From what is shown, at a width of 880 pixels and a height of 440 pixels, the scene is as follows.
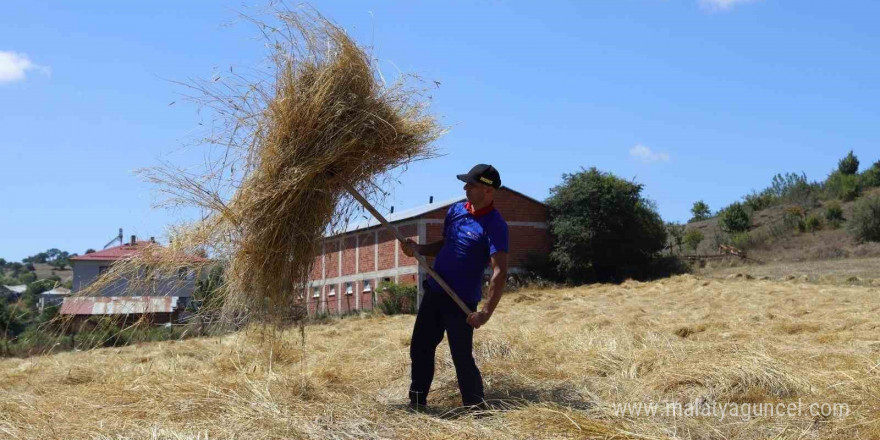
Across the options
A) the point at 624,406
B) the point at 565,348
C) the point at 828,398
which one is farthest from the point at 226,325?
the point at 828,398

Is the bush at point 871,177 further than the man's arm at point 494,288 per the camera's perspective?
Yes

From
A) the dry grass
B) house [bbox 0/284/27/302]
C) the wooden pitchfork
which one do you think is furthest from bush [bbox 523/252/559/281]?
the wooden pitchfork

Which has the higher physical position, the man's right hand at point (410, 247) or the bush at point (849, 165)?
the bush at point (849, 165)

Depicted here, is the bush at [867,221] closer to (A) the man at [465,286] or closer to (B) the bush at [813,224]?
(B) the bush at [813,224]

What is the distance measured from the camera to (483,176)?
15.6 ft

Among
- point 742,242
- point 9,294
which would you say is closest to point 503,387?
point 9,294

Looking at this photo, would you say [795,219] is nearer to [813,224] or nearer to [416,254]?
[813,224]

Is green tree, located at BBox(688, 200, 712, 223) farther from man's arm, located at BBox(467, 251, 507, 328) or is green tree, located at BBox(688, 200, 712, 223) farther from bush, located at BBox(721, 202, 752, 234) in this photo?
man's arm, located at BBox(467, 251, 507, 328)

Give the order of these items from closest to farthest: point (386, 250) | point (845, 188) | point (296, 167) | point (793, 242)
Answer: point (296, 167) < point (386, 250) < point (793, 242) < point (845, 188)

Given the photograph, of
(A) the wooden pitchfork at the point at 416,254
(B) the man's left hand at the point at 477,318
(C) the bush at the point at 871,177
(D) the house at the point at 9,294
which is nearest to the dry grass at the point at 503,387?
(B) the man's left hand at the point at 477,318

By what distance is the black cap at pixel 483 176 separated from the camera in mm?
4730

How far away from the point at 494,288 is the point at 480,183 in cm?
68

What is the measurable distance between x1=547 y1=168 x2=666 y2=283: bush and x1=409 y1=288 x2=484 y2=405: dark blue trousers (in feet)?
75.8

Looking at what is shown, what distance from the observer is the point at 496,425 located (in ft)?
12.6
